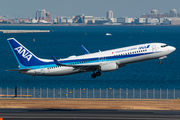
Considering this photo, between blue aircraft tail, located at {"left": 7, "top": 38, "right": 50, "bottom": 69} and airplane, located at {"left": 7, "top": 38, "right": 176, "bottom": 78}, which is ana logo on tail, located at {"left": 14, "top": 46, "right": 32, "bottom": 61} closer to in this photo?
blue aircraft tail, located at {"left": 7, "top": 38, "right": 50, "bottom": 69}

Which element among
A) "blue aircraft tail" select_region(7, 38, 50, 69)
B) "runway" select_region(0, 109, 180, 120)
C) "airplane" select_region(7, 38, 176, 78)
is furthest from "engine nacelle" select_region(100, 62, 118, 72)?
"blue aircraft tail" select_region(7, 38, 50, 69)

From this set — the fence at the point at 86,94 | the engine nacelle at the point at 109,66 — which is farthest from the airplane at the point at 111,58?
the fence at the point at 86,94

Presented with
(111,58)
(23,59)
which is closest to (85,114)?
(111,58)

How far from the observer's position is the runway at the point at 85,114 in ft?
205

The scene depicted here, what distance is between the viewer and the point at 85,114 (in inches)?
2635

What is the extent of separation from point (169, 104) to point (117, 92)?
49.1 feet

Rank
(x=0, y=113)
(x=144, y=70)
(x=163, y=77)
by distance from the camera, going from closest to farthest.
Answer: (x=0, y=113) → (x=163, y=77) → (x=144, y=70)

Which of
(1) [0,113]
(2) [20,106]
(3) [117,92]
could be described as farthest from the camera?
(3) [117,92]

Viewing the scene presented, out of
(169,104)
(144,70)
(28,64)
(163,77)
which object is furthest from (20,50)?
(144,70)

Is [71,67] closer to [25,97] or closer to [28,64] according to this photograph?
[28,64]

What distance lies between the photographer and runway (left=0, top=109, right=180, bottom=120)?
205 feet

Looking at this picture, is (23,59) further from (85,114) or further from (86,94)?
(85,114)

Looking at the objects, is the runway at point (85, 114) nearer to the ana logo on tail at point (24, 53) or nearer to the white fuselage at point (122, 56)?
the white fuselage at point (122, 56)

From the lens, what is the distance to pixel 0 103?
261ft
